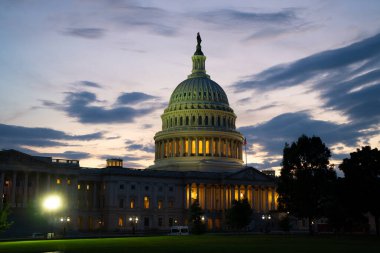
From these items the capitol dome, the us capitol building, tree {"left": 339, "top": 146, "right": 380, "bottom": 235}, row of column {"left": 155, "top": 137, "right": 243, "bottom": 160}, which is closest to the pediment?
the us capitol building

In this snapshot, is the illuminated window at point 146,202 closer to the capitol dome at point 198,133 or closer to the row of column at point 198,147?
the capitol dome at point 198,133

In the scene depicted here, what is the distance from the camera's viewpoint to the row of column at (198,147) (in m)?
181

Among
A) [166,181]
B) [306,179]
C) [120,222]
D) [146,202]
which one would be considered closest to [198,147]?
[166,181]

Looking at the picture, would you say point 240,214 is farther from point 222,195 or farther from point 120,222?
point 120,222

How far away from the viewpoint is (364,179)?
95125mm

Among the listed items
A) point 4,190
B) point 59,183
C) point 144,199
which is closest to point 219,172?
point 144,199

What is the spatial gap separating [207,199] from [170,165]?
2271 cm

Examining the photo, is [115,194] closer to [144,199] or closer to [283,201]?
[144,199]

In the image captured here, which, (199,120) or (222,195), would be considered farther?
(199,120)

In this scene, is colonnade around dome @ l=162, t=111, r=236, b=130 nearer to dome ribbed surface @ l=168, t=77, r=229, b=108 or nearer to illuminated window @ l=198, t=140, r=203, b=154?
dome ribbed surface @ l=168, t=77, r=229, b=108

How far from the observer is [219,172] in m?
169

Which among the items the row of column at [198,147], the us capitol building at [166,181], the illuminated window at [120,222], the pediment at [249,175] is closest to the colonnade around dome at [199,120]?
the us capitol building at [166,181]

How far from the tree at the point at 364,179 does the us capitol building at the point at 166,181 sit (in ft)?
213

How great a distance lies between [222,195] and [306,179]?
202 feet
